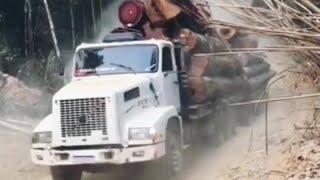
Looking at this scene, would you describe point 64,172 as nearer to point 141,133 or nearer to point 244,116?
point 141,133

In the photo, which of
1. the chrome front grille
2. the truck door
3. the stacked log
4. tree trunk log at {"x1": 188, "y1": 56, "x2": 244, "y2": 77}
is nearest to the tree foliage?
tree trunk log at {"x1": 188, "y1": 56, "x2": 244, "y2": 77}

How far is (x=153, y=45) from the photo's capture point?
11828 mm

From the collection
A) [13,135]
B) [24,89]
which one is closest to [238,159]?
[13,135]

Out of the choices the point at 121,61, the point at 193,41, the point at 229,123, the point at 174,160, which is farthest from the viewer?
the point at 229,123

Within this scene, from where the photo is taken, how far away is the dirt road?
1017 cm

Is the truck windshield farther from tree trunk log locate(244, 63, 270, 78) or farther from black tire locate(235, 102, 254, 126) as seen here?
tree trunk log locate(244, 63, 270, 78)

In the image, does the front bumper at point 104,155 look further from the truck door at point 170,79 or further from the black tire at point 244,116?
the black tire at point 244,116

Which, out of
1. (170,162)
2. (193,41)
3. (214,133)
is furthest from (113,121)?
(214,133)

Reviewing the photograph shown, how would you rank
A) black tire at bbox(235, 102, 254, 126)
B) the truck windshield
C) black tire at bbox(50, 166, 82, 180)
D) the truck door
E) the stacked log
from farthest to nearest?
black tire at bbox(235, 102, 254, 126) < the stacked log < the truck door < the truck windshield < black tire at bbox(50, 166, 82, 180)

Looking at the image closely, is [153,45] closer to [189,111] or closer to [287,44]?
[189,111]

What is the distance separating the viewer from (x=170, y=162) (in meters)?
11.1

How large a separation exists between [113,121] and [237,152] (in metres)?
3.84

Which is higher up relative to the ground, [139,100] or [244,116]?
[139,100]

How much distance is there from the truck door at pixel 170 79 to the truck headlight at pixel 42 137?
7.16ft
